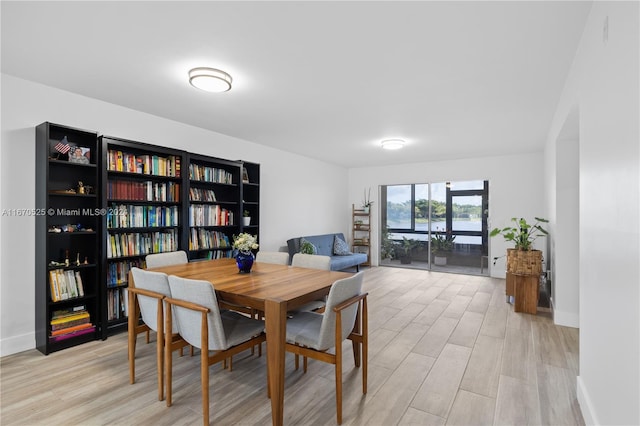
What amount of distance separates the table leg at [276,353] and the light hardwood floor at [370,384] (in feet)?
0.72

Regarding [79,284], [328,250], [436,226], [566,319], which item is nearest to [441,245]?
[436,226]

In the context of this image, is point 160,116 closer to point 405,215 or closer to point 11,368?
point 11,368

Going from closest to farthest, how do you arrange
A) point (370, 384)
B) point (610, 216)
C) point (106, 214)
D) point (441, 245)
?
point (610, 216) < point (370, 384) < point (106, 214) < point (441, 245)

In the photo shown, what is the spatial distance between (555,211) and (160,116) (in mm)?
4888

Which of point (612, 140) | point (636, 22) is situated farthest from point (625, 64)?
point (612, 140)

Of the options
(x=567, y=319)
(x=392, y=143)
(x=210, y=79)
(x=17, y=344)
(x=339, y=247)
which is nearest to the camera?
(x=210, y=79)

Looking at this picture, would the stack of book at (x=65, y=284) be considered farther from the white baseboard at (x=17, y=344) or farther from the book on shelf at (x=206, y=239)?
the book on shelf at (x=206, y=239)

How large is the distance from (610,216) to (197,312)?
2300 mm

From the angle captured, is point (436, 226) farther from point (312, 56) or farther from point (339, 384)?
point (339, 384)

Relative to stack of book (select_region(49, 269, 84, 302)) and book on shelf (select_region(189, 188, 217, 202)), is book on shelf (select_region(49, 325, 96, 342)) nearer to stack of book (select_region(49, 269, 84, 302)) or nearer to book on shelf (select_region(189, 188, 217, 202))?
stack of book (select_region(49, 269, 84, 302))

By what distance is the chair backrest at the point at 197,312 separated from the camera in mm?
1887

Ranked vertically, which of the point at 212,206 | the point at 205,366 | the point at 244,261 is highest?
the point at 212,206

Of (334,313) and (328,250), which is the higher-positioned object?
Result: (334,313)

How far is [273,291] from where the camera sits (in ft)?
6.74
